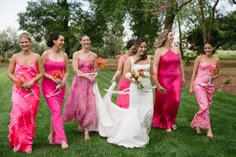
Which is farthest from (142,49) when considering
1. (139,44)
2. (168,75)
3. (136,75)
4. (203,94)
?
(203,94)

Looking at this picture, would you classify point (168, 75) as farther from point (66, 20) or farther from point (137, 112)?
point (66, 20)

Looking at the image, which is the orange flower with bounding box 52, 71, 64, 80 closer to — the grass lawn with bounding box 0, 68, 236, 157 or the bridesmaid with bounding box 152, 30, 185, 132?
the grass lawn with bounding box 0, 68, 236, 157

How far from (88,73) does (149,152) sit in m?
2.30

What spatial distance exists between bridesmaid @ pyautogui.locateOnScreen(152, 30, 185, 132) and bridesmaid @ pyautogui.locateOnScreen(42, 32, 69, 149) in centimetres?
246

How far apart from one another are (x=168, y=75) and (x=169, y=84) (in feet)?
0.71

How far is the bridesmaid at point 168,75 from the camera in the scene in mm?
9102

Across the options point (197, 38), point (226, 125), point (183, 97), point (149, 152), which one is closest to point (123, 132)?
point (149, 152)

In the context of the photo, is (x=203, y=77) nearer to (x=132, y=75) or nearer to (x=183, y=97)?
(x=132, y=75)

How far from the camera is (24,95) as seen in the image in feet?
23.2

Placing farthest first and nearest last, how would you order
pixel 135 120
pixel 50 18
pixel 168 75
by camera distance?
pixel 50 18 < pixel 168 75 < pixel 135 120

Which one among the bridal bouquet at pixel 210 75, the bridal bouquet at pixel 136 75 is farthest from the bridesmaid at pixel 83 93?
the bridal bouquet at pixel 210 75

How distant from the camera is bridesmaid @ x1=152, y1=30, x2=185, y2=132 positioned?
29.9ft

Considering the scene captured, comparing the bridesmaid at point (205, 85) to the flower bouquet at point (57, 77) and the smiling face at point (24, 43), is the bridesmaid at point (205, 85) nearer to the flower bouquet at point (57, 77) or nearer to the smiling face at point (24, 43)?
the flower bouquet at point (57, 77)

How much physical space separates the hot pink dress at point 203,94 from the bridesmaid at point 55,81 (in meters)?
3.05
